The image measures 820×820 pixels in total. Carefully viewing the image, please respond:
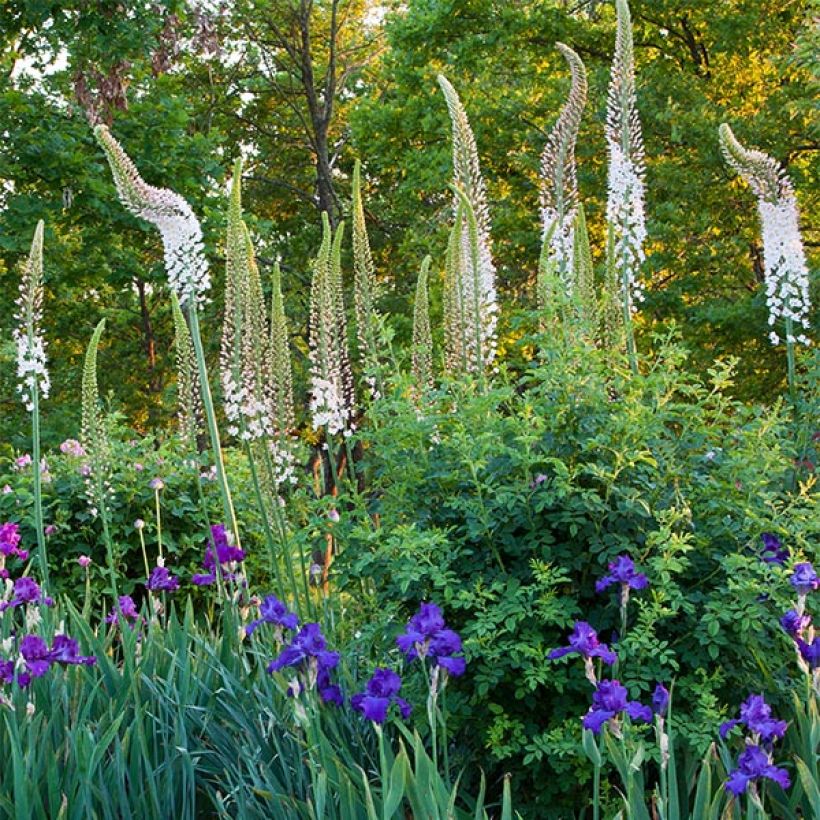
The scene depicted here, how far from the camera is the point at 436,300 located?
13.7m

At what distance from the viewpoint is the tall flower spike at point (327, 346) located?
13.6 feet

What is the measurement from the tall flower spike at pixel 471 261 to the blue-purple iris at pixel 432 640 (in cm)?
154

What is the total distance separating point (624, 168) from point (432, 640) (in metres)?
2.88

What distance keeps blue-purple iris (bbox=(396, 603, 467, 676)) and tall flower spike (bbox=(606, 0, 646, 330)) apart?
2411mm

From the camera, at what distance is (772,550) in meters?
3.18

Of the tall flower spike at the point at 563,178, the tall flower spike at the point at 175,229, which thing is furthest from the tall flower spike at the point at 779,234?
the tall flower spike at the point at 175,229

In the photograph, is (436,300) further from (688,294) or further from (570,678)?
(570,678)

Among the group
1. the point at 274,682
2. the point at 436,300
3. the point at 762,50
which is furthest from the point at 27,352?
the point at 762,50

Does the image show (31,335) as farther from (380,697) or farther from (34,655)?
(380,697)

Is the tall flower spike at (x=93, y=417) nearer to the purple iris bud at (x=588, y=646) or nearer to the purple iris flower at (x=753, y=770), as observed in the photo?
the purple iris bud at (x=588, y=646)

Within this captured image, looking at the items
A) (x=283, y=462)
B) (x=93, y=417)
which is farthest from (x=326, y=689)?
(x=93, y=417)

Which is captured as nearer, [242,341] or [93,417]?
[242,341]

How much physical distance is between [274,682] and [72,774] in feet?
2.10

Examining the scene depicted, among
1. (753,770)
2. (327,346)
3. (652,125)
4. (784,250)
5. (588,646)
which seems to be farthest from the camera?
(652,125)
